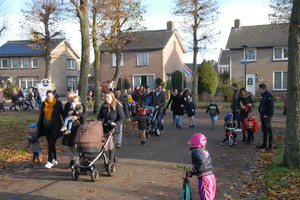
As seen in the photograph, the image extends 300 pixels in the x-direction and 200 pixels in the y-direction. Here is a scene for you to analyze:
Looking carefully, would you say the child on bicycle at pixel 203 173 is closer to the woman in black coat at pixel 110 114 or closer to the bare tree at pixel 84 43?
the woman in black coat at pixel 110 114

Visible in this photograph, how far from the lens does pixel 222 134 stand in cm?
1360

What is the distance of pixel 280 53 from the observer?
126 ft

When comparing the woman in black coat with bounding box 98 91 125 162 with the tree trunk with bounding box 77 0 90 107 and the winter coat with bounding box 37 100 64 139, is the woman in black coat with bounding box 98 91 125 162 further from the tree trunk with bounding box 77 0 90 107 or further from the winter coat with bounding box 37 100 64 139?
the tree trunk with bounding box 77 0 90 107

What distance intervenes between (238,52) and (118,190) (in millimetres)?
36059

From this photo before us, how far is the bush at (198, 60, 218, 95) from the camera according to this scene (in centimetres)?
3572

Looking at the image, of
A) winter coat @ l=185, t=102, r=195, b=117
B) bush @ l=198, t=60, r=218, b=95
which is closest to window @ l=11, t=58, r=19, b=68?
bush @ l=198, t=60, r=218, b=95

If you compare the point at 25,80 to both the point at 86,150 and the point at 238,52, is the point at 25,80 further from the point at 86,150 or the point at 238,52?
the point at 86,150

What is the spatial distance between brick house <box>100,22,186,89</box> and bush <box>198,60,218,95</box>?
662 centimetres

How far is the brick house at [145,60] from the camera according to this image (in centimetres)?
4175

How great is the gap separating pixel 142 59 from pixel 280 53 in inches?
643

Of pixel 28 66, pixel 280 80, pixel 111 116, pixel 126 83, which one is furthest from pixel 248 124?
pixel 28 66

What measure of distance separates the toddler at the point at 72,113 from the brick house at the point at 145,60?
33.4 m

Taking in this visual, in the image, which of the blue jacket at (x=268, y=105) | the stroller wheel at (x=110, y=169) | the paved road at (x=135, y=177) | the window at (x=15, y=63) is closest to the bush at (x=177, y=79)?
the window at (x=15, y=63)

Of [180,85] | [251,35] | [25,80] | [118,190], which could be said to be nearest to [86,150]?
[118,190]
